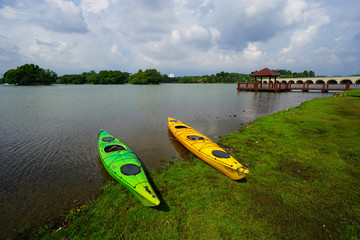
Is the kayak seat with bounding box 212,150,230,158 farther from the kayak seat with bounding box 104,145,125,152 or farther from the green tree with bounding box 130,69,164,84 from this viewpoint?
the green tree with bounding box 130,69,164,84

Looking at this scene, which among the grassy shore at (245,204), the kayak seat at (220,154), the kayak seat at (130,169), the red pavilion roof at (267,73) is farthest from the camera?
the red pavilion roof at (267,73)

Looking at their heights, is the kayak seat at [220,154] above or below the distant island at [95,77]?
below

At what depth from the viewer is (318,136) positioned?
34.0 ft

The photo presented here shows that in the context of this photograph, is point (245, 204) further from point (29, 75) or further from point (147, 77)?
point (29, 75)

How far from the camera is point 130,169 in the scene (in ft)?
20.7

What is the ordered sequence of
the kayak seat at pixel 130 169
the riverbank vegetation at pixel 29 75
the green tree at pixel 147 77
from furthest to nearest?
the green tree at pixel 147 77 → the riverbank vegetation at pixel 29 75 → the kayak seat at pixel 130 169

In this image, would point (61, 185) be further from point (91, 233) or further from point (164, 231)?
point (164, 231)

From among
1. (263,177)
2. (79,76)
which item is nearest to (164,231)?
(263,177)

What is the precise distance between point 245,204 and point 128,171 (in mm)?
4401

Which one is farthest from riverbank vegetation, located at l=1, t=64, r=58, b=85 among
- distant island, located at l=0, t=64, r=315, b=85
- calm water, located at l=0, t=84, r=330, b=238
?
calm water, located at l=0, t=84, r=330, b=238

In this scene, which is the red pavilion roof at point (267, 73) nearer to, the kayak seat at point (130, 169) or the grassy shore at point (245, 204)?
the grassy shore at point (245, 204)

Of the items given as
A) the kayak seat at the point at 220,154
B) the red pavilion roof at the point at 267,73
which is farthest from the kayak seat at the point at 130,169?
the red pavilion roof at the point at 267,73

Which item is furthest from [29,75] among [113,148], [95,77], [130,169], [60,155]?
[130,169]

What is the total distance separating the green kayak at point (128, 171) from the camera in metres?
5.14
